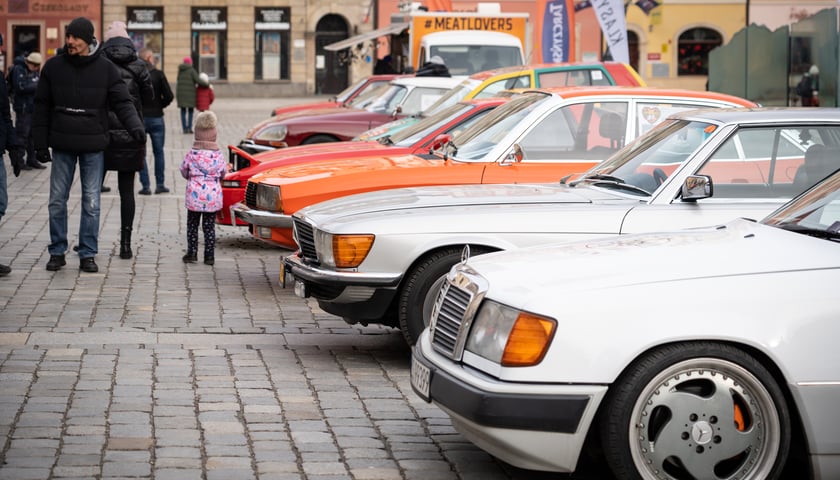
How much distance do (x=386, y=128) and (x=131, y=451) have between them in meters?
8.27

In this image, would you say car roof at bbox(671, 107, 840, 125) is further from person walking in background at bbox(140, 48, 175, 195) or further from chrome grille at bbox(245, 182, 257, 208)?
person walking in background at bbox(140, 48, 175, 195)

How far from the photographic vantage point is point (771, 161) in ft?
24.4

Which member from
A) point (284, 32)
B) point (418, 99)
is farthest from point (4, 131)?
point (284, 32)

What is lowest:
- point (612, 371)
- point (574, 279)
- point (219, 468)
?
point (219, 468)

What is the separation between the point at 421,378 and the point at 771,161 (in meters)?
3.04

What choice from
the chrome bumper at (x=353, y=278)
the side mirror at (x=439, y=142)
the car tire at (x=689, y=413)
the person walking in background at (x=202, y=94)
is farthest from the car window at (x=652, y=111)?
the person walking in background at (x=202, y=94)

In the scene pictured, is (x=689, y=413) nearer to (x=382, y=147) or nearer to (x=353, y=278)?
(x=353, y=278)

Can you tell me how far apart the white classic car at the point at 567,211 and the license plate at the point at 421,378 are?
185 cm

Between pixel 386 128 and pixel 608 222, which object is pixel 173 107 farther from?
pixel 608 222

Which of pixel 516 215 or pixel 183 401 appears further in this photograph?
pixel 516 215

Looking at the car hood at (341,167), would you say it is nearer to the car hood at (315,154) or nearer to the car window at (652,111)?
the car hood at (315,154)

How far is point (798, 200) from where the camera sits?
5.80 meters

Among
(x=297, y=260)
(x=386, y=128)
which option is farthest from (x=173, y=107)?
(x=297, y=260)

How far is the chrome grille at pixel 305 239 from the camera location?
7.76 m
